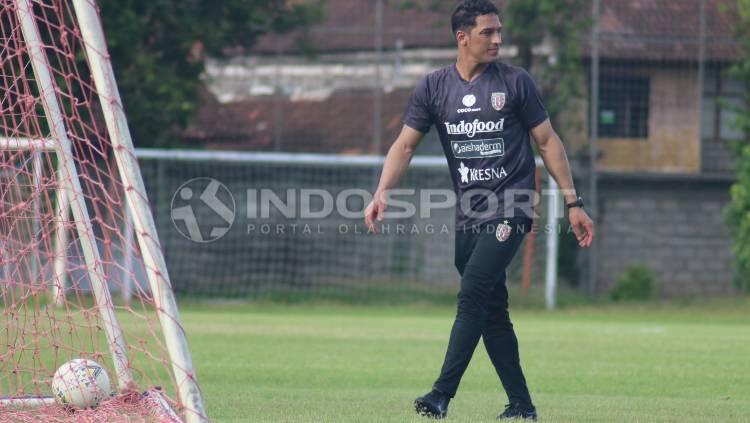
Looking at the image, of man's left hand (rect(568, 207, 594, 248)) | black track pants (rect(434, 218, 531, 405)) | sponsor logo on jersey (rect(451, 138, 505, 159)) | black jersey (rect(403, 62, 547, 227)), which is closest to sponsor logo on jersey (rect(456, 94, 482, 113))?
black jersey (rect(403, 62, 547, 227))

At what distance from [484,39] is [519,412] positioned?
2.05 metres

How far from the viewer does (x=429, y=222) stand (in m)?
25.6

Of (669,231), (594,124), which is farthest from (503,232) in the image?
(669,231)

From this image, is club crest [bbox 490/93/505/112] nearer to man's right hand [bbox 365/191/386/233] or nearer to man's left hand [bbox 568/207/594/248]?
man's left hand [bbox 568/207/594/248]

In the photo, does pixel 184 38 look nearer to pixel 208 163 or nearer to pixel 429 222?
pixel 208 163

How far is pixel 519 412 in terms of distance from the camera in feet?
21.9

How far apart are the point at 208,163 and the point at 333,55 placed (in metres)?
6.90

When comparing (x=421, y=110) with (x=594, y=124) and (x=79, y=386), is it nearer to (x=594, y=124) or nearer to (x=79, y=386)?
(x=79, y=386)

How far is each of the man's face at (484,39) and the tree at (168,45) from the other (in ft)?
50.8

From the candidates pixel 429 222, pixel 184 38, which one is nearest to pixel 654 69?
pixel 429 222

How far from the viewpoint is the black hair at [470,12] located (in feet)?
21.7

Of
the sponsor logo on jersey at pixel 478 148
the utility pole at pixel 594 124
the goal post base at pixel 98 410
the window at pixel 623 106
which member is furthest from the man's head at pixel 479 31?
the window at pixel 623 106

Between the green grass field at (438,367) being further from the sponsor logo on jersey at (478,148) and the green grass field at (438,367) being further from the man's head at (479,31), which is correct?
the man's head at (479,31)

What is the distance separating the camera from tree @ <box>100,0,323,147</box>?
71.6ft
